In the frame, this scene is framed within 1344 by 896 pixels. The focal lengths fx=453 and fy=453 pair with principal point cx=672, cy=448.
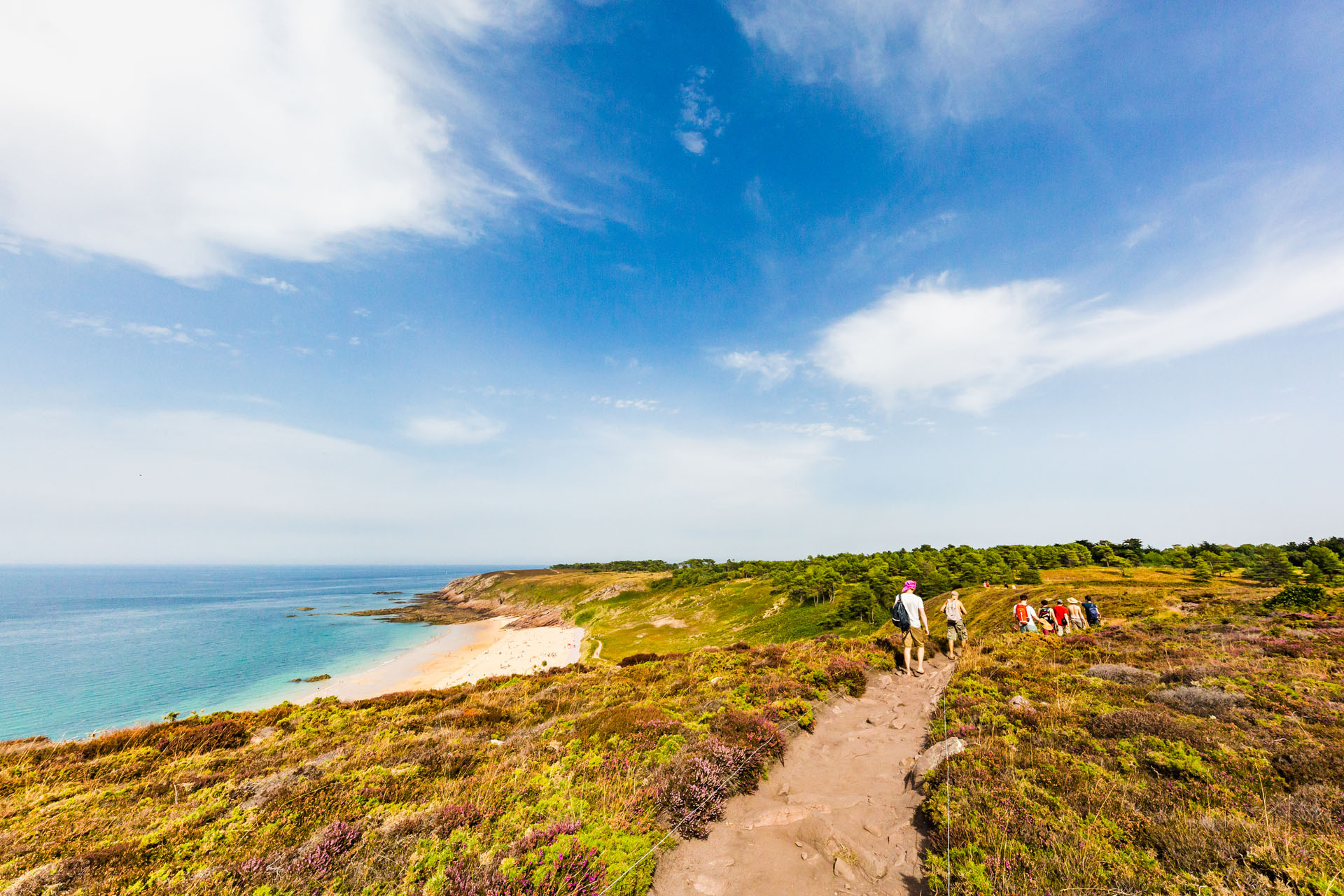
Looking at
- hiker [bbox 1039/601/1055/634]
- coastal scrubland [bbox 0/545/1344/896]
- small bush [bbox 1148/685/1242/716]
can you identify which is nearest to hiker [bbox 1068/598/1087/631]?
hiker [bbox 1039/601/1055/634]

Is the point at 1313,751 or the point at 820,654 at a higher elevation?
the point at 1313,751

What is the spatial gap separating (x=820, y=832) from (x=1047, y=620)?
26108 millimetres

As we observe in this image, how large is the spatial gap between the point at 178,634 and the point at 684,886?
140616mm

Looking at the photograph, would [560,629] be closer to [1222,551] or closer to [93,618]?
[1222,551]

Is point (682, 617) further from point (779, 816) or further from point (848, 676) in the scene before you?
point (779, 816)

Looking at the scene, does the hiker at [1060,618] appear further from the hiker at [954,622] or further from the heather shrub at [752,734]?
the heather shrub at [752,734]

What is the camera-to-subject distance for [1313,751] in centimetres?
793

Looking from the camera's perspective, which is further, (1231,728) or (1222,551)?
(1222,551)

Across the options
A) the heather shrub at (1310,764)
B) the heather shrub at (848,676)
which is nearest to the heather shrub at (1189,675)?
the heather shrub at (1310,764)

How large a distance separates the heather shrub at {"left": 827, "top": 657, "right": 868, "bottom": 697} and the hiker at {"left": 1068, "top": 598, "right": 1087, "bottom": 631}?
632 inches

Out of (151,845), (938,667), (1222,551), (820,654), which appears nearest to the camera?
(151,845)

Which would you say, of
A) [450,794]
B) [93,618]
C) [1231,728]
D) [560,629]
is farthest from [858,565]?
[93,618]

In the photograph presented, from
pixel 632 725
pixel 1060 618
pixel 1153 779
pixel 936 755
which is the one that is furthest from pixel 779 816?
pixel 1060 618

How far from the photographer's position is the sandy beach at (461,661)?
53869 millimetres
